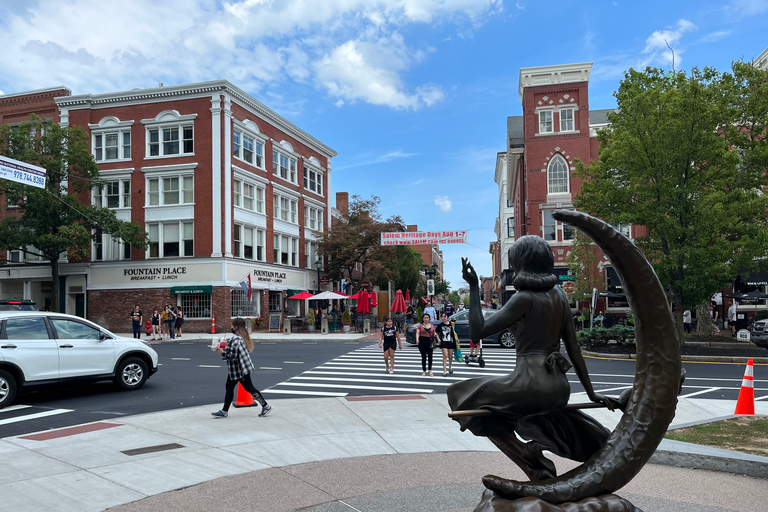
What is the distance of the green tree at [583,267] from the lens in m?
32.5

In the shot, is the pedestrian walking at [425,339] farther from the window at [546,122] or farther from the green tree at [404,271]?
the green tree at [404,271]

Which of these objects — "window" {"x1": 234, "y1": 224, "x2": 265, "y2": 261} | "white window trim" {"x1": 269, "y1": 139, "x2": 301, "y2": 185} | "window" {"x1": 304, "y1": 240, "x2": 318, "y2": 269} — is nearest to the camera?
"window" {"x1": 234, "y1": 224, "x2": 265, "y2": 261}

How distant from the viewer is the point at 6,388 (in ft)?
33.6

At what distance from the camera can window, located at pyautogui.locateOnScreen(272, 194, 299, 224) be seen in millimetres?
42869

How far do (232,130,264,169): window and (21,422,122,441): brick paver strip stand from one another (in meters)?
30.6

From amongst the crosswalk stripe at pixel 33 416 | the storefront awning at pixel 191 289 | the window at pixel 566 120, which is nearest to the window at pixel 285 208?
the storefront awning at pixel 191 289

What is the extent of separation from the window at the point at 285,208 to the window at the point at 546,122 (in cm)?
1950

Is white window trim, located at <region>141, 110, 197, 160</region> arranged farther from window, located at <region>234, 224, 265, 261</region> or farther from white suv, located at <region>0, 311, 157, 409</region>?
white suv, located at <region>0, 311, 157, 409</region>

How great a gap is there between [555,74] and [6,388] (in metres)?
38.1

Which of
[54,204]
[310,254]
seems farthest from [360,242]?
[54,204]

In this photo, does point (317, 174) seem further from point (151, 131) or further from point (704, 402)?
point (704, 402)

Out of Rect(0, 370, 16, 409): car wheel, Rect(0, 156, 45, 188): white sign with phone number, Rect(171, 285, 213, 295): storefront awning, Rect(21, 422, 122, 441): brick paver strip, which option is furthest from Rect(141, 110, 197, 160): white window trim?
Rect(21, 422, 122, 441): brick paver strip

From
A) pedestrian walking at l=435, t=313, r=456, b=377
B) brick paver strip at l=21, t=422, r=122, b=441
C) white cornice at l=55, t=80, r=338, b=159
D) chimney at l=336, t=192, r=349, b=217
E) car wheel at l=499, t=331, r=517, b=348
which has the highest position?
white cornice at l=55, t=80, r=338, b=159

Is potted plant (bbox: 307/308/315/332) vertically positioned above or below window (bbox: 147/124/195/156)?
below
